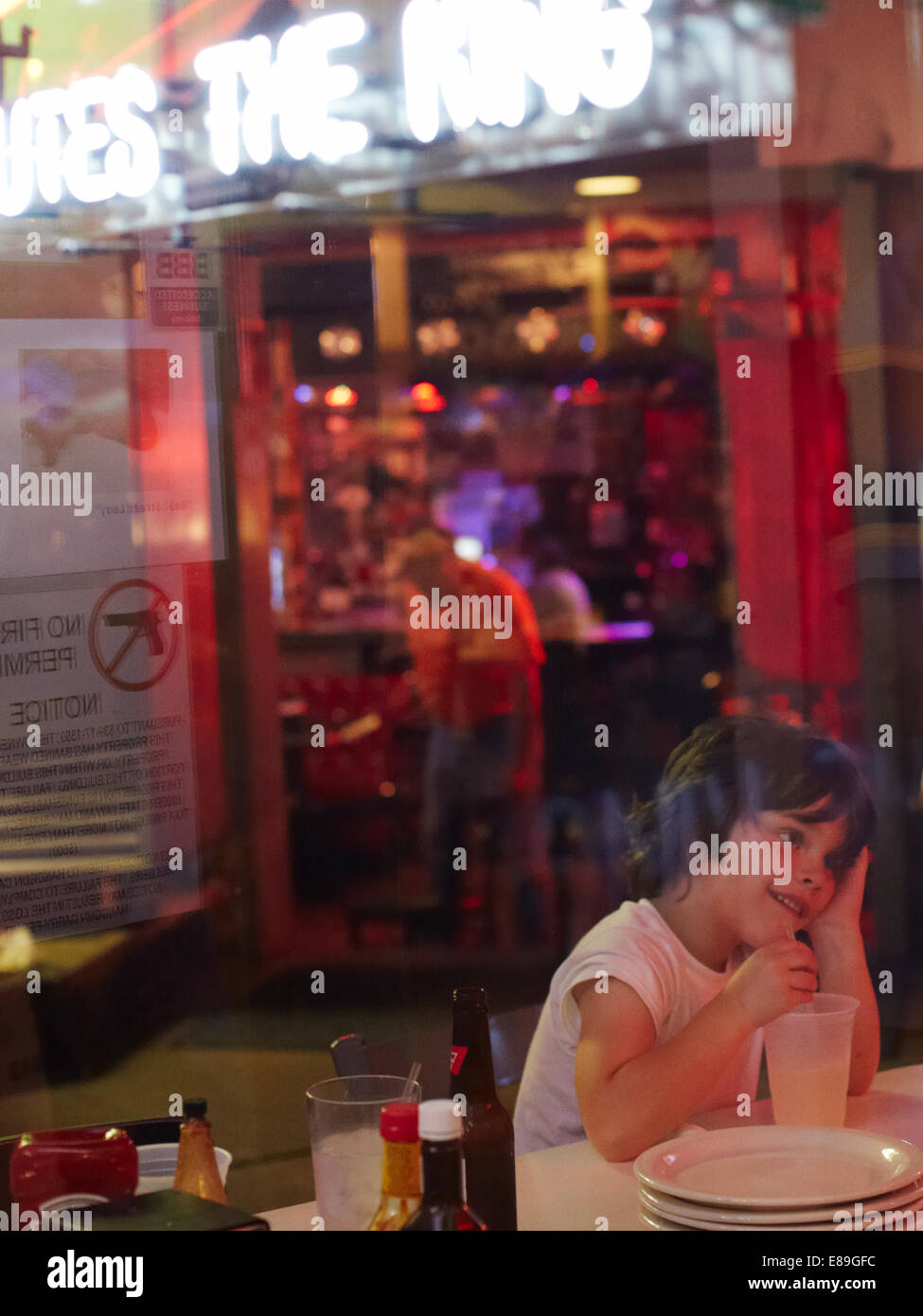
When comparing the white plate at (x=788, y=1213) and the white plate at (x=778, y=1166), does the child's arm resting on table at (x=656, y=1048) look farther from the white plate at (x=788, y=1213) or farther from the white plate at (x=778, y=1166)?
the white plate at (x=788, y=1213)

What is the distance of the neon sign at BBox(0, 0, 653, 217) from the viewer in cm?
193

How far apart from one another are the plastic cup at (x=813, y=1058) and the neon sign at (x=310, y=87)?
1465 mm

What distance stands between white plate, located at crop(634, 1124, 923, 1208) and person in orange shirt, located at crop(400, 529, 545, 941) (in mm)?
3196

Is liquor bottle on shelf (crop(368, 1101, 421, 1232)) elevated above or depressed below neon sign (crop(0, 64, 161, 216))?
below

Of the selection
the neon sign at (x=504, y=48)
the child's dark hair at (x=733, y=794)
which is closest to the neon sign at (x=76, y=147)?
the neon sign at (x=504, y=48)

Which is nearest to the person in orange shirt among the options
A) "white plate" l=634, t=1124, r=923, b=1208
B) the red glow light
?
the red glow light

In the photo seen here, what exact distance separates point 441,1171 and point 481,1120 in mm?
250

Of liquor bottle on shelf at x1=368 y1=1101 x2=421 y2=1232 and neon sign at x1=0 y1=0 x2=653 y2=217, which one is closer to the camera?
liquor bottle on shelf at x1=368 y1=1101 x2=421 y2=1232

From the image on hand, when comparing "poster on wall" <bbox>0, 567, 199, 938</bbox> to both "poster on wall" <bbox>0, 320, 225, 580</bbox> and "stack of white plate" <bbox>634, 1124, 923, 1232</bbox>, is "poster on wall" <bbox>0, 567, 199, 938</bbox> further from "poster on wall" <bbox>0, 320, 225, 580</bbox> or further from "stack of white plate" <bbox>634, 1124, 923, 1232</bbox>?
"stack of white plate" <bbox>634, 1124, 923, 1232</bbox>

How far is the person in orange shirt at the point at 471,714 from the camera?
4.48m

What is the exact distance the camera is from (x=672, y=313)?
5.04 m
